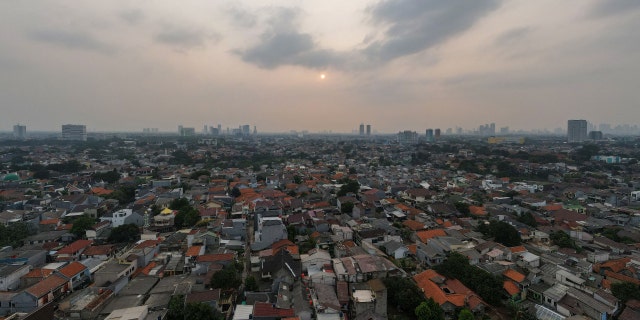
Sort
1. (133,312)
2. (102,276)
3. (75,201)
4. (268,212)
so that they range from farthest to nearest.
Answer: (75,201) → (268,212) → (102,276) → (133,312)

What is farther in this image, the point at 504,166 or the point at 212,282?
the point at 504,166

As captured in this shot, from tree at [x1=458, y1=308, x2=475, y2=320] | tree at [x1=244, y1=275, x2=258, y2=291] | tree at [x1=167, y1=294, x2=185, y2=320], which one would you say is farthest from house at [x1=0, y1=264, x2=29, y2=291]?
tree at [x1=458, y1=308, x2=475, y2=320]

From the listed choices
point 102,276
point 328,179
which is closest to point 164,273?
point 102,276

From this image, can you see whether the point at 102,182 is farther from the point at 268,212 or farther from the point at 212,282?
the point at 212,282

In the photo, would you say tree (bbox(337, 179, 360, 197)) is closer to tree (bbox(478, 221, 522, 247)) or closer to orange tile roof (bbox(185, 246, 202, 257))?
tree (bbox(478, 221, 522, 247))

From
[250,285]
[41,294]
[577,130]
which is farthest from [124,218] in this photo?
[577,130]

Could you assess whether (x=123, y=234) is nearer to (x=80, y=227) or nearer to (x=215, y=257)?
(x=80, y=227)
